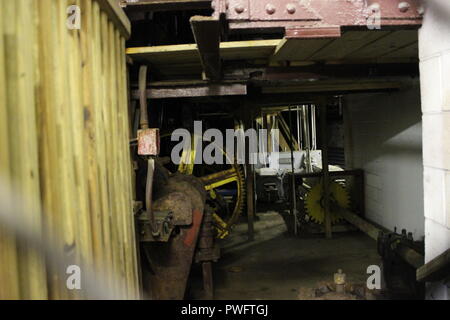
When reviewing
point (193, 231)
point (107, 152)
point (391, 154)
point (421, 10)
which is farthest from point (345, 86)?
point (107, 152)

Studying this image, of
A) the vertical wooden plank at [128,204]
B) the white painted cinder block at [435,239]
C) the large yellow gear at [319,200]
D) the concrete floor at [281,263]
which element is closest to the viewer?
the white painted cinder block at [435,239]

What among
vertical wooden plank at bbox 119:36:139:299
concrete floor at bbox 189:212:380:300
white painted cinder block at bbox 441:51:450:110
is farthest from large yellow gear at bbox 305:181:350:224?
white painted cinder block at bbox 441:51:450:110

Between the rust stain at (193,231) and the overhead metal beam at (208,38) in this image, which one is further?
the rust stain at (193,231)

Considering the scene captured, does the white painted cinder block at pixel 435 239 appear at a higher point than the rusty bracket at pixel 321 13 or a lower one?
lower

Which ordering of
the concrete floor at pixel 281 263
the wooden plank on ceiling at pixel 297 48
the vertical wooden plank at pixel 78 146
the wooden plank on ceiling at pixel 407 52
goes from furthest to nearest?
the concrete floor at pixel 281 263 → the wooden plank on ceiling at pixel 407 52 → the wooden plank on ceiling at pixel 297 48 → the vertical wooden plank at pixel 78 146

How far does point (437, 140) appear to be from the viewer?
2.17 meters

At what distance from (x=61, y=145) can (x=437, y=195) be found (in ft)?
6.59

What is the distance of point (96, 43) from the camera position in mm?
2361

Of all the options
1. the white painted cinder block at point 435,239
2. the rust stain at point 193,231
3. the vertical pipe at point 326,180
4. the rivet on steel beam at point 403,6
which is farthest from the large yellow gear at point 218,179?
the rivet on steel beam at point 403,6

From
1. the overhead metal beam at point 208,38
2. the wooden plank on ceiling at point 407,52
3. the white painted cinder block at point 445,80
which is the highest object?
the wooden plank on ceiling at point 407,52

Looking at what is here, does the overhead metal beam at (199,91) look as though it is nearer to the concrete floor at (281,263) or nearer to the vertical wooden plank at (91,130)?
the vertical wooden plank at (91,130)

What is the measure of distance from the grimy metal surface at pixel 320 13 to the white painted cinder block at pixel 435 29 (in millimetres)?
70

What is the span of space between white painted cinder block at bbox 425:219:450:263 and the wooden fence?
1.93 metres

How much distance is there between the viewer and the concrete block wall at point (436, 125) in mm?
2078
